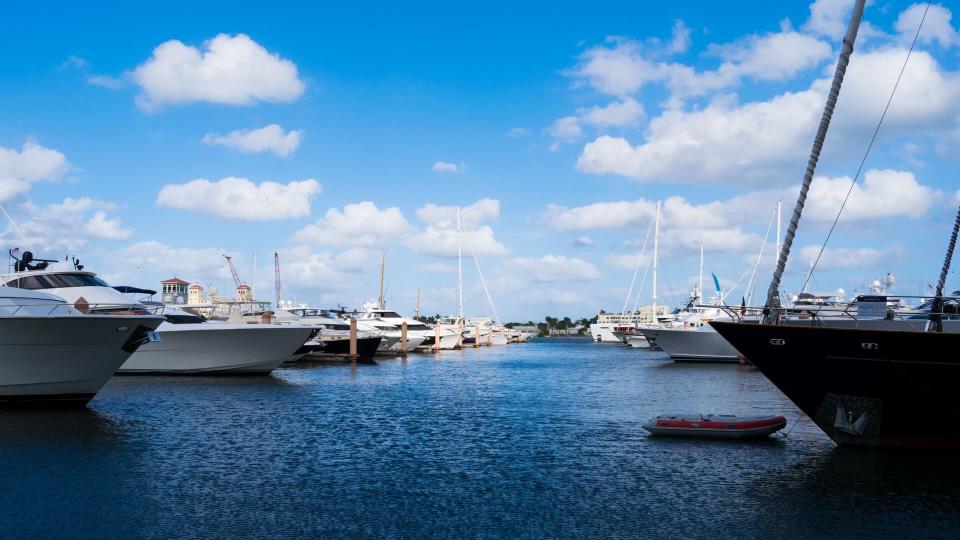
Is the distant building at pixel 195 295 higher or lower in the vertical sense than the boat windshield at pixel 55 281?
higher

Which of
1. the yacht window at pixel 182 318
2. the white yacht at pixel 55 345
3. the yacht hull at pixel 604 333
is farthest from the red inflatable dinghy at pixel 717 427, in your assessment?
the yacht hull at pixel 604 333

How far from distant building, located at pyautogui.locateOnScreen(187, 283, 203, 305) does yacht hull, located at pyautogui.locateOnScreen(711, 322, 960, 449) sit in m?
61.0

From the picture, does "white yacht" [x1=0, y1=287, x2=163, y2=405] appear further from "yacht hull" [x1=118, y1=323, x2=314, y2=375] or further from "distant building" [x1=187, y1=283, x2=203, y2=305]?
"distant building" [x1=187, y1=283, x2=203, y2=305]

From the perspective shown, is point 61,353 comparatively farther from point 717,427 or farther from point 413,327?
point 413,327

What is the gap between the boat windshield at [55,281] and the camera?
1241 inches

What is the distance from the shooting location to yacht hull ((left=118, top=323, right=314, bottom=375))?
129 feet

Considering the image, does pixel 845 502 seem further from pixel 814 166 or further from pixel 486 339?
pixel 486 339

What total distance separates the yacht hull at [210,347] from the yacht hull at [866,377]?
85.4 ft

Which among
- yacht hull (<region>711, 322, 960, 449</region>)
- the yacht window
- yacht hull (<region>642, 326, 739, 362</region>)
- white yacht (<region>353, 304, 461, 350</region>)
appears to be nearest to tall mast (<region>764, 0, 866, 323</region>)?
yacht hull (<region>711, 322, 960, 449</region>)

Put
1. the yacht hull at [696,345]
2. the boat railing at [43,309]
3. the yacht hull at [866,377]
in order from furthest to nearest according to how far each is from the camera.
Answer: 1. the yacht hull at [696,345]
2. the boat railing at [43,309]
3. the yacht hull at [866,377]

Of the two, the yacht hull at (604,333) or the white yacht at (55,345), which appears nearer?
the white yacht at (55,345)

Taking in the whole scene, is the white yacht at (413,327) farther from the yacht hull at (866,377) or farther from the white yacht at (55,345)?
the yacht hull at (866,377)

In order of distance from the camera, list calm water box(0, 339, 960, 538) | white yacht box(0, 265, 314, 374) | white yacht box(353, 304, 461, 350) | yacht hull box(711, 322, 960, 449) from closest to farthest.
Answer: calm water box(0, 339, 960, 538) < yacht hull box(711, 322, 960, 449) < white yacht box(0, 265, 314, 374) < white yacht box(353, 304, 461, 350)

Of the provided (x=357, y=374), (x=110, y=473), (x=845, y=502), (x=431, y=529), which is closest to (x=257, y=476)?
(x=110, y=473)
